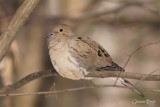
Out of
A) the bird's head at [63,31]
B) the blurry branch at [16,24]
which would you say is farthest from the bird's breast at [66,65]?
the blurry branch at [16,24]

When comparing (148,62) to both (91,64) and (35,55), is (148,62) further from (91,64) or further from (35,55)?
(91,64)

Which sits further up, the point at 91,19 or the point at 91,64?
the point at 91,19

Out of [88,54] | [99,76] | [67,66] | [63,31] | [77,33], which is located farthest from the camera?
[77,33]

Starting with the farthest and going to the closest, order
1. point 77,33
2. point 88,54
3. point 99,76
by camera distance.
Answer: point 77,33 < point 88,54 < point 99,76

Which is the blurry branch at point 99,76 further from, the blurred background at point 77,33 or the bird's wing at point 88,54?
the blurred background at point 77,33

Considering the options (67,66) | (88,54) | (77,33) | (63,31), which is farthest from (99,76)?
(77,33)

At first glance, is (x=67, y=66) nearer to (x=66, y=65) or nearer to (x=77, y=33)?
(x=66, y=65)

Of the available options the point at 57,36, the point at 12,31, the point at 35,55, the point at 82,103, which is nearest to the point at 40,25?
Result: the point at 35,55
